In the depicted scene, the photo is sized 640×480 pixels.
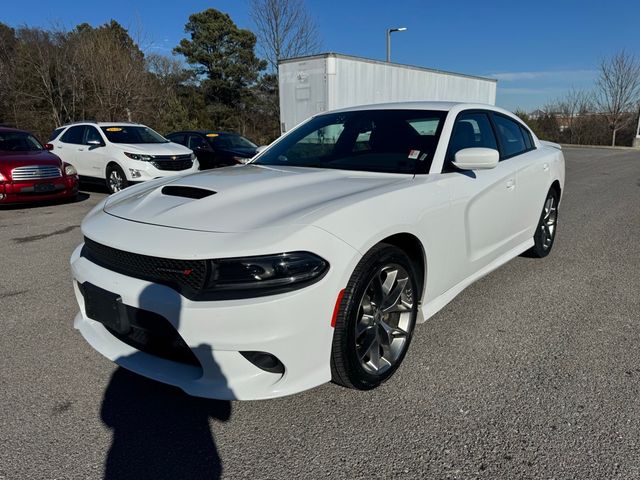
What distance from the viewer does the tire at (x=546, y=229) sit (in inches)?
192

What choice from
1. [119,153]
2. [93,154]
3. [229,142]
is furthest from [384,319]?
[229,142]

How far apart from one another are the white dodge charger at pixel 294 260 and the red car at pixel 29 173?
6568 mm

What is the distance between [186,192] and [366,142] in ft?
4.68

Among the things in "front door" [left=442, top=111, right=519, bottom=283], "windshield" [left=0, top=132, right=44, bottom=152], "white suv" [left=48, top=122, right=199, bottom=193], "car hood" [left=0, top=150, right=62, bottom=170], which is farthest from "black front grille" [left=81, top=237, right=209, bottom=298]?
"windshield" [left=0, top=132, right=44, bottom=152]

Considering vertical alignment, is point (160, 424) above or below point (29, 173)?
below

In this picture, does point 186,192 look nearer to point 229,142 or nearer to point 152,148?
point 152,148

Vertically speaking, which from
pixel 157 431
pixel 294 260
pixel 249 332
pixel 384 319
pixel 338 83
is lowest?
pixel 157 431

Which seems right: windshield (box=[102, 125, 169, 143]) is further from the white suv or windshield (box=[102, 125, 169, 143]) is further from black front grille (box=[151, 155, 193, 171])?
black front grille (box=[151, 155, 193, 171])

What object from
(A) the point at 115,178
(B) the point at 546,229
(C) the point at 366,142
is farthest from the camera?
(A) the point at 115,178

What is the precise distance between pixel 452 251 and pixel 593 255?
3082mm

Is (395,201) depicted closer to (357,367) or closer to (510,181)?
(357,367)

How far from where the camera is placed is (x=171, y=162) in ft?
33.4

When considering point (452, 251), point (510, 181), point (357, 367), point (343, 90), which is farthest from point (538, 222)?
point (343, 90)

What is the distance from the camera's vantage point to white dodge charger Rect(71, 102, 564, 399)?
210cm
